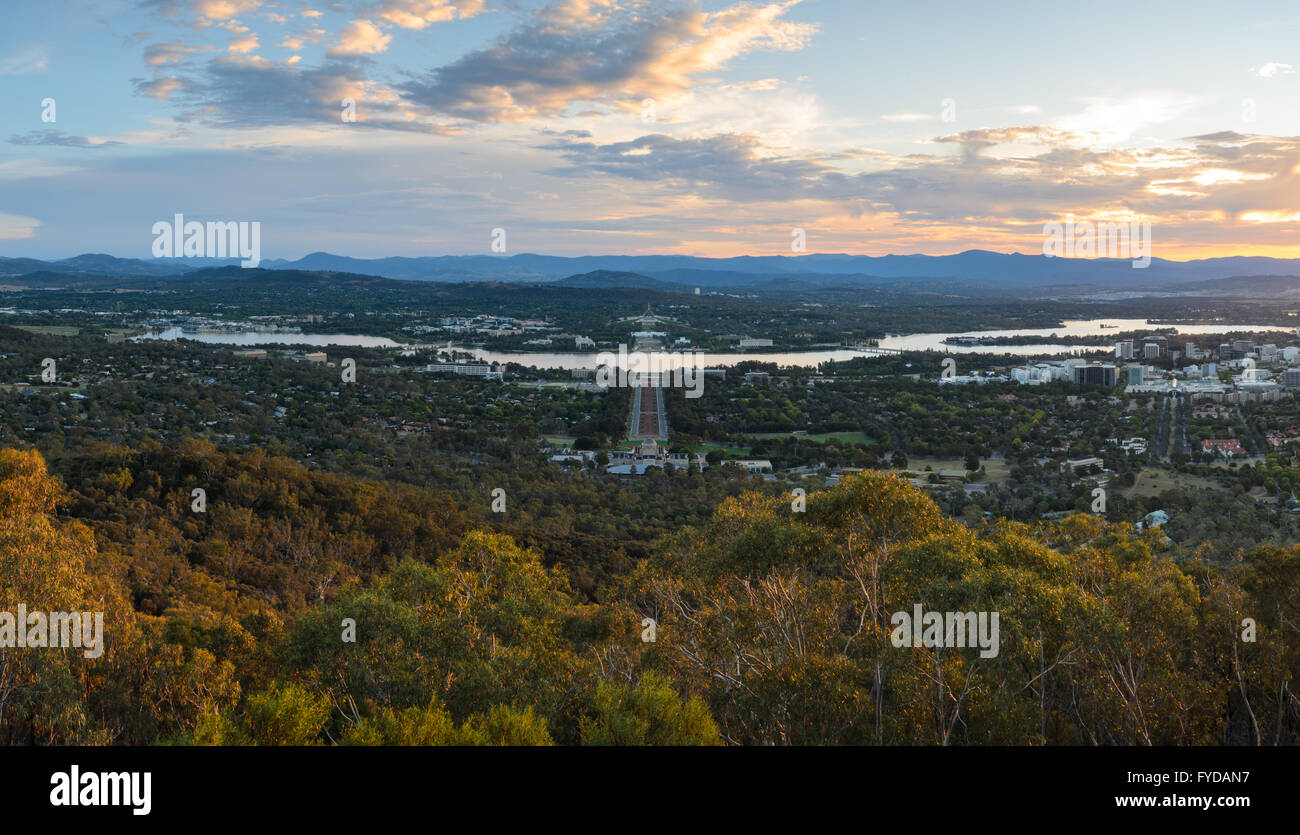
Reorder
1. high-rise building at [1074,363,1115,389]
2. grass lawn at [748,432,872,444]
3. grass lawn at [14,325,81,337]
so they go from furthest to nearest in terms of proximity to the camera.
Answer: grass lawn at [14,325,81,337] → high-rise building at [1074,363,1115,389] → grass lawn at [748,432,872,444]

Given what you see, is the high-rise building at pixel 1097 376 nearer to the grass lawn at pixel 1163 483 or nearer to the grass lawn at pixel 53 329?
the grass lawn at pixel 1163 483

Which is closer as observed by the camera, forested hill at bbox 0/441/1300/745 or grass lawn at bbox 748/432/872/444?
forested hill at bbox 0/441/1300/745

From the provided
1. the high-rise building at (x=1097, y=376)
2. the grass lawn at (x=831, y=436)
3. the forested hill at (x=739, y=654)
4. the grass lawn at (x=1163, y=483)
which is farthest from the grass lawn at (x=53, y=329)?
the high-rise building at (x=1097, y=376)

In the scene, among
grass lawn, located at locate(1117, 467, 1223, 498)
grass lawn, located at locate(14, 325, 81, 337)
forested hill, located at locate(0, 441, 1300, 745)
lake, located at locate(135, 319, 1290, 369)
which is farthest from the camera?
lake, located at locate(135, 319, 1290, 369)

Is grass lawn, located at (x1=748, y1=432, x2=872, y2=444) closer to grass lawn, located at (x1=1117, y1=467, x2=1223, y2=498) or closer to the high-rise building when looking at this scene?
grass lawn, located at (x1=1117, y1=467, x2=1223, y2=498)

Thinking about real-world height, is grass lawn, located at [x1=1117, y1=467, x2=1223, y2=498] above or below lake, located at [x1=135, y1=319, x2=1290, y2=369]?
below

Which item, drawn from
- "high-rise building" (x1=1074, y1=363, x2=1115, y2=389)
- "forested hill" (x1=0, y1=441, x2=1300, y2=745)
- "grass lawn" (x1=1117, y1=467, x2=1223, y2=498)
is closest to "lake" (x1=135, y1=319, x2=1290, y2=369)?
"high-rise building" (x1=1074, y1=363, x2=1115, y2=389)
